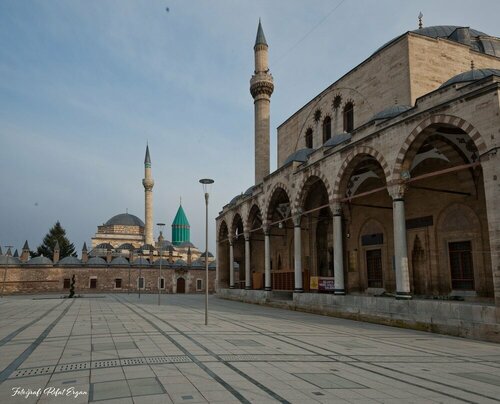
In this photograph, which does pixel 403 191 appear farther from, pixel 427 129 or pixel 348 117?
pixel 348 117

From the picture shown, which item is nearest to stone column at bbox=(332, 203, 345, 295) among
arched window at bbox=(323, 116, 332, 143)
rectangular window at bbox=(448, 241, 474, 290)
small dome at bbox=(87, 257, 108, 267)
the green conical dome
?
rectangular window at bbox=(448, 241, 474, 290)

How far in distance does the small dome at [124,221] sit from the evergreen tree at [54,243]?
26.0 feet

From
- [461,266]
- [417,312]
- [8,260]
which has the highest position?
[8,260]

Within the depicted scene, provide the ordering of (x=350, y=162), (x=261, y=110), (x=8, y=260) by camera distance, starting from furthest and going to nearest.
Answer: (x=8, y=260), (x=261, y=110), (x=350, y=162)

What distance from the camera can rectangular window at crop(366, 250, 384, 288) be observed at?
21.8m

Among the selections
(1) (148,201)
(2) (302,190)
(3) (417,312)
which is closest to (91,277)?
(1) (148,201)

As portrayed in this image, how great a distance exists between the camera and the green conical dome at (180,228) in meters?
79.6

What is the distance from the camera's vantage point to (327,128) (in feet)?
88.9

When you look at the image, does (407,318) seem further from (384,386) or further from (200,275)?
(200,275)

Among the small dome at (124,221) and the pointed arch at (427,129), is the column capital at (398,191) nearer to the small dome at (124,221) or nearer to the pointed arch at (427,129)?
the pointed arch at (427,129)

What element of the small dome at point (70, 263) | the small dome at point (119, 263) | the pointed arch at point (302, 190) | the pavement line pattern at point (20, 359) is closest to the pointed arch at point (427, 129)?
the pointed arch at point (302, 190)

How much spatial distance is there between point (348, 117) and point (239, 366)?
2049 cm

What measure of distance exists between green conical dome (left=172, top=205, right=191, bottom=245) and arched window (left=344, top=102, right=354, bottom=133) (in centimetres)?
5767

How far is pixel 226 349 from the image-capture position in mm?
8867
